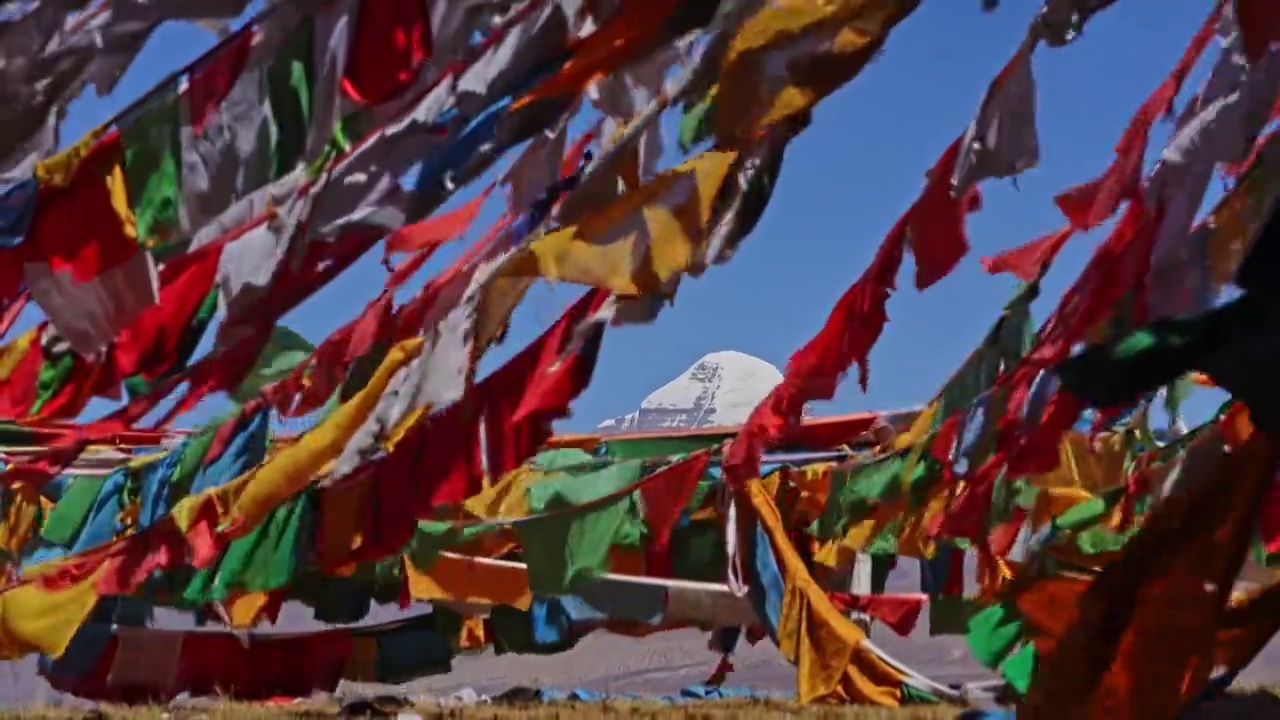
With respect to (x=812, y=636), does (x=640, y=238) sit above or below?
above

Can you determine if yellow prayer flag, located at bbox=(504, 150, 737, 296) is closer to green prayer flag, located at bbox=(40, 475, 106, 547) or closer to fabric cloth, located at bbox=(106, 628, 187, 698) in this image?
green prayer flag, located at bbox=(40, 475, 106, 547)

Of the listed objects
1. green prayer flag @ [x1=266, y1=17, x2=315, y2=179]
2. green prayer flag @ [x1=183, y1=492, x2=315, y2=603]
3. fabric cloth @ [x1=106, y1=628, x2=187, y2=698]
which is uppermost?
green prayer flag @ [x1=266, y1=17, x2=315, y2=179]

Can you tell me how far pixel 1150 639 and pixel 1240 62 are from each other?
1156mm

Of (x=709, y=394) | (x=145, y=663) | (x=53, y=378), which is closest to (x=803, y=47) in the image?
(x=53, y=378)

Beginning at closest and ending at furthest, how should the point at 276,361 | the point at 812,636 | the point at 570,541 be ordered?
the point at 276,361
the point at 812,636
the point at 570,541

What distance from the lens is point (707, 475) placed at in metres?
6.02

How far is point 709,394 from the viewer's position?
10.3 m

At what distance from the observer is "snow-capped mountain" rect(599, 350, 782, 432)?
31.5 ft

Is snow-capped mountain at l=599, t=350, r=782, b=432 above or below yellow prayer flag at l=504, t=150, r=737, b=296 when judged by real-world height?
above

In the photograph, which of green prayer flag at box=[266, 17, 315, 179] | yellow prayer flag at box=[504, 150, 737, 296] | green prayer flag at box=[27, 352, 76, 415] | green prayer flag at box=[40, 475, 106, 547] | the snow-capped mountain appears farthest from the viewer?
the snow-capped mountain

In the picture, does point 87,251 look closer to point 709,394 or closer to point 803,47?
point 803,47

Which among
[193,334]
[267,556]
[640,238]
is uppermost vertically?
[640,238]

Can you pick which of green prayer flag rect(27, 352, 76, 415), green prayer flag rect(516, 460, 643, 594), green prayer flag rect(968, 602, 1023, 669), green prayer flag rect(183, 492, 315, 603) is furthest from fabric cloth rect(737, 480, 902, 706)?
green prayer flag rect(27, 352, 76, 415)

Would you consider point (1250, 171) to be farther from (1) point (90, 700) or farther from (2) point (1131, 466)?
(1) point (90, 700)
